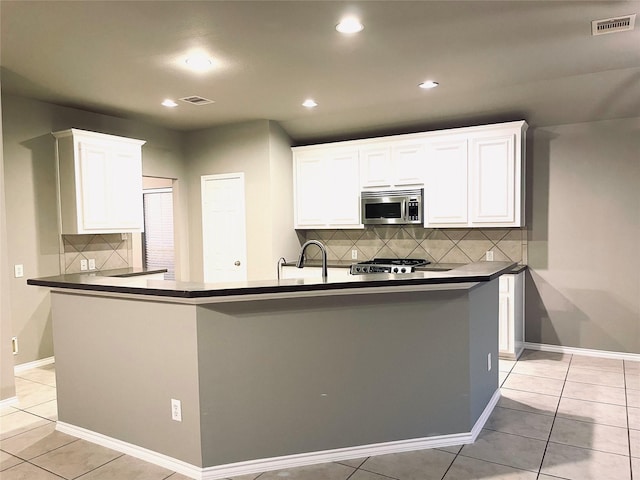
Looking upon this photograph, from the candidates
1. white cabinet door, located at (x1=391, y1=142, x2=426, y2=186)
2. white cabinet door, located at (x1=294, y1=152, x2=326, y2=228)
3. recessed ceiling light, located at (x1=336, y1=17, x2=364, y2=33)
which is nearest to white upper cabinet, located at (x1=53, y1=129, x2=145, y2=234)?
white cabinet door, located at (x1=294, y1=152, x2=326, y2=228)

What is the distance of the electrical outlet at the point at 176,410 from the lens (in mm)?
2535

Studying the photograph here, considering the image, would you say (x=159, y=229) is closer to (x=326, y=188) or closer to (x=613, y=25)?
(x=326, y=188)

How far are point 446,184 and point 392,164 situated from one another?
0.67 meters

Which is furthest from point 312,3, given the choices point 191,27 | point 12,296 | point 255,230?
point 12,296

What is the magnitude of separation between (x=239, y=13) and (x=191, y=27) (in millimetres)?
389

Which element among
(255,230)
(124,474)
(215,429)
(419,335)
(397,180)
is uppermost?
(397,180)

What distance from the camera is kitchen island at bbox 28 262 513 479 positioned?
248 centimetres

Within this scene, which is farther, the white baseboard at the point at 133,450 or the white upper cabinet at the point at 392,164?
the white upper cabinet at the point at 392,164

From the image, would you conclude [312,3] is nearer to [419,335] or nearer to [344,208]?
[419,335]

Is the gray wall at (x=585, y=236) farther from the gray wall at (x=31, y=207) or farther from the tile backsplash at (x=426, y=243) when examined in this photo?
the gray wall at (x=31, y=207)

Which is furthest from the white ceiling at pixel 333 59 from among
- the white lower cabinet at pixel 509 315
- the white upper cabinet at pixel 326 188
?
the white lower cabinet at pixel 509 315

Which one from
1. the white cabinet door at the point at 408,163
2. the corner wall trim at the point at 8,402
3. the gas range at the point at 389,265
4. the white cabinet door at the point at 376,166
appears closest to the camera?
the corner wall trim at the point at 8,402

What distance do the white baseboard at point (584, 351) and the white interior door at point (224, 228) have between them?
3.49m

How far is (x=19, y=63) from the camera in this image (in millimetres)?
3533
